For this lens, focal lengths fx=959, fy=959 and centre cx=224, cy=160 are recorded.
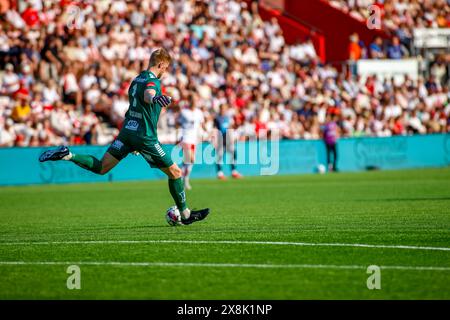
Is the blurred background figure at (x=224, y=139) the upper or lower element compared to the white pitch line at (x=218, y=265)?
upper

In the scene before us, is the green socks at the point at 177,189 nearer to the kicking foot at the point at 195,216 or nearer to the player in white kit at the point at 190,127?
the kicking foot at the point at 195,216

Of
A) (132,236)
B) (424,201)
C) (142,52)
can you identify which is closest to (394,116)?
(142,52)

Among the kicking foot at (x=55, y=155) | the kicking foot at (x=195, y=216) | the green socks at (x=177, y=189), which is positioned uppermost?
the kicking foot at (x=55, y=155)

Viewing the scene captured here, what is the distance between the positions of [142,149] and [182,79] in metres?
18.5

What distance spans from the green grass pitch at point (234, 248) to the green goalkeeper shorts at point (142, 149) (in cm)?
99

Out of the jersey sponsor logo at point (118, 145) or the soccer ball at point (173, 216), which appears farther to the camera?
the soccer ball at point (173, 216)

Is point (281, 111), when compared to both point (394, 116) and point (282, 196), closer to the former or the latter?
point (394, 116)

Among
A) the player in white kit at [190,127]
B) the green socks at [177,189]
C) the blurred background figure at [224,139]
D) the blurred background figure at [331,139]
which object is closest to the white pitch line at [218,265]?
the green socks at [177,189]

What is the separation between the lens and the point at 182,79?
105ft

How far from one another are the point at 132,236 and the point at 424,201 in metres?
7.42

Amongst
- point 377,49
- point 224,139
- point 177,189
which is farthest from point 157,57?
point 377,49

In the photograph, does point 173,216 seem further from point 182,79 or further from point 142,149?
point 182,79

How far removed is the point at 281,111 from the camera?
116ft

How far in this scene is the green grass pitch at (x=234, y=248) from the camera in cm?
854
